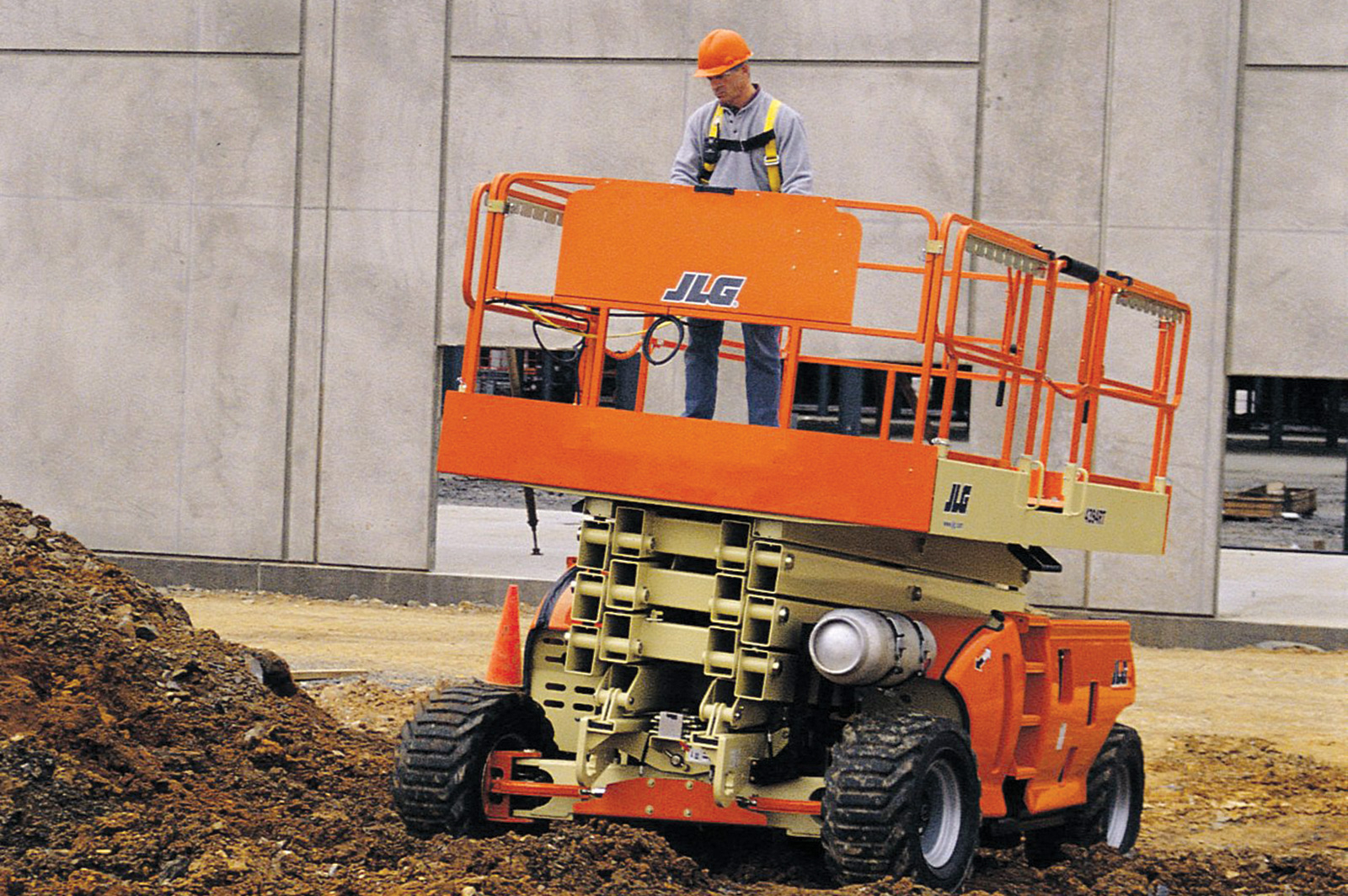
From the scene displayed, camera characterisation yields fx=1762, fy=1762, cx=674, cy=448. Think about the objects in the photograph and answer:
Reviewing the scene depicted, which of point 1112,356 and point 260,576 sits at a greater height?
point 1112,356

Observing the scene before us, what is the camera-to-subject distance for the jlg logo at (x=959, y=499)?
20.9 feet

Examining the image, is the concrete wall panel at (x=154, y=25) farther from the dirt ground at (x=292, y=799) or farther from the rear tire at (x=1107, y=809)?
the rear tire at (x=1107, y=809)

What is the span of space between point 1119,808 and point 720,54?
14.0ft

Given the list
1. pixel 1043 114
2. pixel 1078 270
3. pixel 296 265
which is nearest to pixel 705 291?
pixel 1078 270

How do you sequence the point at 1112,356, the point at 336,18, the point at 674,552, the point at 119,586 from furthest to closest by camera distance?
the point at 336,18
the point at 1112,356
the point at 119,586
the point at 674,552

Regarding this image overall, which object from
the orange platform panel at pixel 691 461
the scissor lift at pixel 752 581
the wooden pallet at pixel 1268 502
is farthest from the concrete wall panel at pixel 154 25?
the wooden pallet at pixel 1268 502

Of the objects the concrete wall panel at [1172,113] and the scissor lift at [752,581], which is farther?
the concrete wall panel at [1172,113]

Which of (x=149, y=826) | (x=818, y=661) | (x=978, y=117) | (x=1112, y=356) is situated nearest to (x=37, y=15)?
(x=978, y=117)

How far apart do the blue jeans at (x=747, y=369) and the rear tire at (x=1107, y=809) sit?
2.61 meters

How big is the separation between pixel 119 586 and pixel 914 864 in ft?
17.2

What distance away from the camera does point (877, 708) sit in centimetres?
695

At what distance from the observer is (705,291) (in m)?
6.65

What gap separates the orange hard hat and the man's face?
33 millimetres

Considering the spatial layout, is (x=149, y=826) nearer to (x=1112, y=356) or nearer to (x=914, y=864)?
(x=914, y=864)
